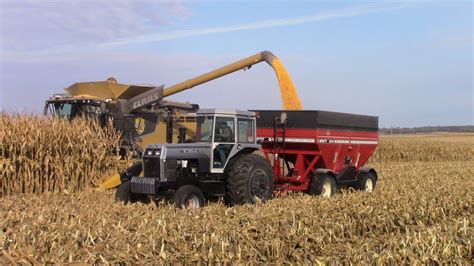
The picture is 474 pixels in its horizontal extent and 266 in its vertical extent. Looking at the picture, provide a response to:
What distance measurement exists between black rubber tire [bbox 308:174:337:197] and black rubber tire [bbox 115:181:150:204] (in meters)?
3.52

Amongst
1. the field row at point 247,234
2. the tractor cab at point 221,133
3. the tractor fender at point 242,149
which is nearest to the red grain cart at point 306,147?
the tractor fender at point 242,149

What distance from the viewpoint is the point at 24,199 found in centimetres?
930

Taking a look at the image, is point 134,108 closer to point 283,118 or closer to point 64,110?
point 64,110

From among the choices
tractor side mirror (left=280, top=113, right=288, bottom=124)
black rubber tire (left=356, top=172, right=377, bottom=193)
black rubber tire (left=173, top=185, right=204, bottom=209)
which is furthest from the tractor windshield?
black rubber tire (left=356, top=172, right=377, bottom=193)

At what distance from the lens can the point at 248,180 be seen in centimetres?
871

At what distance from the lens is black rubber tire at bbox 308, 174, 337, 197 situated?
1052 centimetres

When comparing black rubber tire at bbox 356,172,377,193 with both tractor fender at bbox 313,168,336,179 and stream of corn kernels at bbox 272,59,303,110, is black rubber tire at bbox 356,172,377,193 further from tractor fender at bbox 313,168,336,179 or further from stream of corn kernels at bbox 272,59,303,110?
stream of corn kernels at bbox 272,59,303,110

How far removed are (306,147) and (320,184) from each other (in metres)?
0.84

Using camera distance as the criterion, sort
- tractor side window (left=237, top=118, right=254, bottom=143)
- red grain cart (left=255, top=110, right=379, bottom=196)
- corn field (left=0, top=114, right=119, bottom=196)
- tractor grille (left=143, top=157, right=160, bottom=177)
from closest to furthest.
A: tractor grille (left=143, top=157, right=160, bottom=177) < tractor side window (left=237, top=118, right=254, bottom=143) < corn field (left=0, top=114, right=119, bottom=196) < red grain cart (left=255, top=110, right=379, bottom=196)

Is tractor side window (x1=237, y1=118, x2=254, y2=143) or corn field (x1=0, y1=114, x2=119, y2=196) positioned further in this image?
corn field (x1=0, y1=114, x2=119, y2=196)

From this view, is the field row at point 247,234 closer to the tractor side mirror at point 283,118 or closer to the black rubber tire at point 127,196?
the black rubber tire at point 127,196

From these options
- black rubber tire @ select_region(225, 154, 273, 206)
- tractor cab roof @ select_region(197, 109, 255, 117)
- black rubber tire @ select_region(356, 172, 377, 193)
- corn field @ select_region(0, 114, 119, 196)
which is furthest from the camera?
black rubber tire @ select_region(356, 172, 377, 193)

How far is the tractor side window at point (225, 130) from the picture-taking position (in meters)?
8.88

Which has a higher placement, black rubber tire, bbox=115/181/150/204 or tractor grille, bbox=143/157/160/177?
tractor grille, bbox=143/157/160/177
